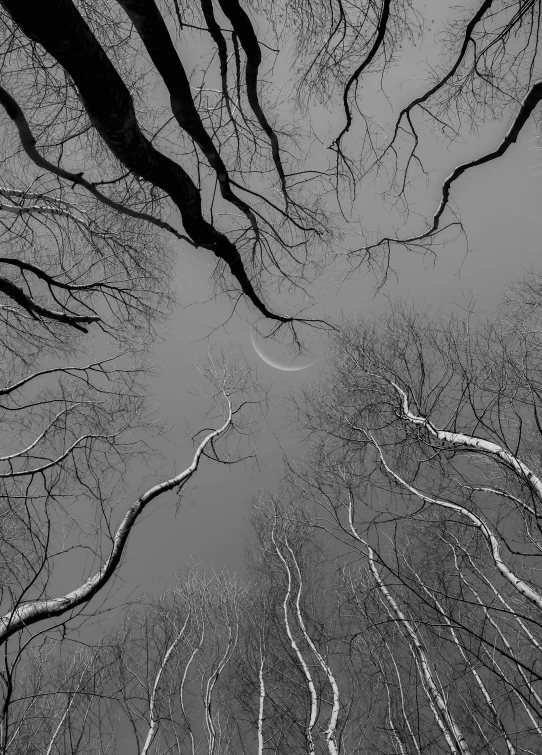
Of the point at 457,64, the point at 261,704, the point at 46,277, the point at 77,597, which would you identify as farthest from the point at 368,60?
the point at 261,704

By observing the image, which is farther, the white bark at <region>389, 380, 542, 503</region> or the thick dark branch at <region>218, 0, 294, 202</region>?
the white bark at <region>389, 380, 542, 503</region>

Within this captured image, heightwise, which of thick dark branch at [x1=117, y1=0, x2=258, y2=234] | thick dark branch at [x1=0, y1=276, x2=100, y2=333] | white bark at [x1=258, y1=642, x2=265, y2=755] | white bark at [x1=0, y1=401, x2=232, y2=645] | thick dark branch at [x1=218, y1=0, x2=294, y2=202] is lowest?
white bark at [x1=258, y1=642, x2=265, y2=755]

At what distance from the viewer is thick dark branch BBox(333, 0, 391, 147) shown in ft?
8.29

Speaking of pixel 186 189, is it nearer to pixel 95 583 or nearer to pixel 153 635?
pixel 95 583

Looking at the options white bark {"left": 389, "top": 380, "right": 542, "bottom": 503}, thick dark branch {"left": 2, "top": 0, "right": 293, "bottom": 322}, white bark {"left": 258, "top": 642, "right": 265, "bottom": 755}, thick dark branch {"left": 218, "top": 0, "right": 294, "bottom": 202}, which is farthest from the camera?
white bark {"left": 258, "top": 642, "right": 265, "bottom": 755}

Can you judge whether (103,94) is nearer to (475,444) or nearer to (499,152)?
(499,152)

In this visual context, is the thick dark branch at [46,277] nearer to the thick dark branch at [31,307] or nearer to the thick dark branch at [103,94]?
the thick dark branch at [31,307]

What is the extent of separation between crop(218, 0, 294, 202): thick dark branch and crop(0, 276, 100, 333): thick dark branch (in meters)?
2.33

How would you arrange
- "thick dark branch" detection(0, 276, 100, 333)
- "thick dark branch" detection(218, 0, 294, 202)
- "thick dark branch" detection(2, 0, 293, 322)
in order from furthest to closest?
1. "thick dark branch" detection(0, 276, 100, 333)
2. "thick dark branch" detection(218, 0, 294, 202)
3. "thick dark branch" detection(2, 0, 293, 322)

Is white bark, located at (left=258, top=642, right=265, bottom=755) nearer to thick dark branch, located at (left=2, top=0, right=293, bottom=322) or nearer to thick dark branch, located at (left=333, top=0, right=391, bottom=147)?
thick dark branch, located at (left=2, top=0, right=293, bottom=322)

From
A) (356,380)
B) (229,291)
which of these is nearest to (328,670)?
(356,380)

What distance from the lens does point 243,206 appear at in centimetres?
325

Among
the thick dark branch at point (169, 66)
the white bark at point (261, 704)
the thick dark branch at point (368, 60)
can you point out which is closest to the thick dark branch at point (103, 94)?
the thick dark branch at point (169, 66)

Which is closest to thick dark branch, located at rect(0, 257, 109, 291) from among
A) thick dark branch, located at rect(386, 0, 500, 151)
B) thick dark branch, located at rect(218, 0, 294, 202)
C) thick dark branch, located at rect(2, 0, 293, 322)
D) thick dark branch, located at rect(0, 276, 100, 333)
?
thick dark branch, located at rect(0, 276, 100, 333)
